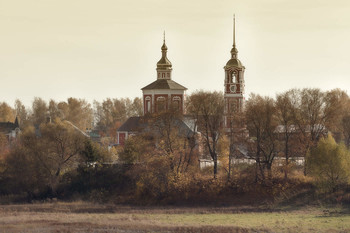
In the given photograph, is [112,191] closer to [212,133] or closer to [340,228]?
[212,133]

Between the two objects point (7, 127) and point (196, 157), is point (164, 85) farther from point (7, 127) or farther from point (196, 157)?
point (7, 127)

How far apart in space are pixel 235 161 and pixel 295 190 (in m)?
6.93

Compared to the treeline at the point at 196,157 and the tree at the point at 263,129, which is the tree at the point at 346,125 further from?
the tree at the point at 263,129

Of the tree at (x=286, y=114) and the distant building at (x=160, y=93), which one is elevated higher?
the distant building at (x=160, y=93)

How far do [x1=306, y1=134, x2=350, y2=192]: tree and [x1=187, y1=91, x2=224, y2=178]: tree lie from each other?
33.2 feet

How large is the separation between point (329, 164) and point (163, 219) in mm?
→ 14918

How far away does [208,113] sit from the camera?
2309 inches

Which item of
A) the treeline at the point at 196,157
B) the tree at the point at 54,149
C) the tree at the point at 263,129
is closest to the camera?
the treeline at the point at 196,157

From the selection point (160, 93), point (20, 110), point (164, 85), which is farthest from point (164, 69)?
point (20, 110)

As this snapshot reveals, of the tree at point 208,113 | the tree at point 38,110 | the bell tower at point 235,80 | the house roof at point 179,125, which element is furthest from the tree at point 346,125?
the tree at point 38,110

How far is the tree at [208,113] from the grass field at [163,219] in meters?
9.23

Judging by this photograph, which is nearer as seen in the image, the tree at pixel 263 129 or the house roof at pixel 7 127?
the tree at pixel 263 129

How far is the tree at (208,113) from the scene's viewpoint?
58.4 m

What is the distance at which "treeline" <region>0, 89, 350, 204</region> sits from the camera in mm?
55219
